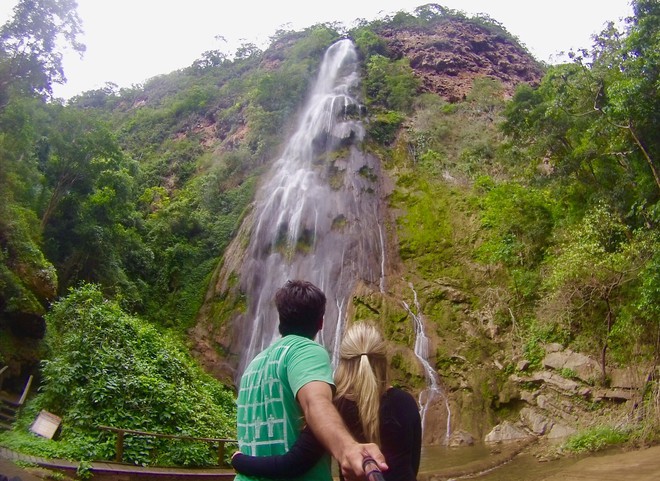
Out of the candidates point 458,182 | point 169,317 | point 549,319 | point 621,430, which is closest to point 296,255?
point 169,317

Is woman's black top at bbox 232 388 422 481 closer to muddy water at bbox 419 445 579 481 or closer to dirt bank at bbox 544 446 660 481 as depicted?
dirt bank at bbox 544 446 660 481

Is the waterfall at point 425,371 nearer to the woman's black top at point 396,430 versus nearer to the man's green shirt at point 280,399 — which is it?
the woman's black top at point 396,430

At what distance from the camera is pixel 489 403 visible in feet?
45.9

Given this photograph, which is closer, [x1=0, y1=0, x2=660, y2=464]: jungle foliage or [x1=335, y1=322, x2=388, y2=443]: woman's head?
[x1=335, y1=322, x2=388, y2=443]: woman's head

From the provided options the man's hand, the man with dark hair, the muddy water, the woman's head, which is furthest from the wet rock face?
the man's hand

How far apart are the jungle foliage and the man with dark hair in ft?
24.6

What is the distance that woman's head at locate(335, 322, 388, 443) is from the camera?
238cm

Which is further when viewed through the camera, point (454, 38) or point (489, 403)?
point (454, 38)

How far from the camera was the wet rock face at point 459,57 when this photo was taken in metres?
32.3

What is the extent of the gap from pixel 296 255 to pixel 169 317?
5.48 m

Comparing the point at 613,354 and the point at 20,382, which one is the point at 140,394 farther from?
the point at 613,354

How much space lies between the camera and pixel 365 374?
2.41m

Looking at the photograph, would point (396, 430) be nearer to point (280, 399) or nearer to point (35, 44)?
point (280, 399)

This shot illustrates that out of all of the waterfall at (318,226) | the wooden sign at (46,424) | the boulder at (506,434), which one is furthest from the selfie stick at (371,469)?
the waterfall at (318,226)
